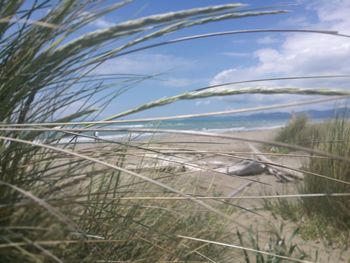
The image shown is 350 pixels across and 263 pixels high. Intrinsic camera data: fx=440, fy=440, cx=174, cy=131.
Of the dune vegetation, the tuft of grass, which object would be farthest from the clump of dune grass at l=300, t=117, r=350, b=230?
the dune vegetation

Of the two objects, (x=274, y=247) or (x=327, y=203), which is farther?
(x=327, y=203)

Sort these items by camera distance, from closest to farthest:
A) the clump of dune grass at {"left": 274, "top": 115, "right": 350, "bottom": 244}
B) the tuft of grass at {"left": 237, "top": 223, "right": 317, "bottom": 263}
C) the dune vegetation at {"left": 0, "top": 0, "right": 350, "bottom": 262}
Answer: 1. the dune vegetation at {"left": 0, "top": 0, "right": 350, "bottom": 262}
2. the tuft of grass at {"left": 237, "top": 223, "right": 317, "bottom": 263}
3. the clump of dune grass at {"left": 274, "top": 115, "right": 350, "bottom": 244}

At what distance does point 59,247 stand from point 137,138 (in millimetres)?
1086

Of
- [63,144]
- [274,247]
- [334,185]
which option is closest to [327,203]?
[334,185]

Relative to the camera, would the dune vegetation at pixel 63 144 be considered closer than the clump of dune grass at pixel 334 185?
Yes

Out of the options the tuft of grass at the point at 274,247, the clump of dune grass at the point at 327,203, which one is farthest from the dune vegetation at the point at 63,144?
the clump of dune grass at the point at 327,203

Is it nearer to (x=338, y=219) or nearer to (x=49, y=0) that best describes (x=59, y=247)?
(x=49, y=0)

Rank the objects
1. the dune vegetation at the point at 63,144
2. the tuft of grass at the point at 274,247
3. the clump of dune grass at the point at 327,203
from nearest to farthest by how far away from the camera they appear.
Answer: the dune vegetation at the point at 63,144 → the tuft of grass at the point at 274,247 → the clump of dune grass at the point at 327,203

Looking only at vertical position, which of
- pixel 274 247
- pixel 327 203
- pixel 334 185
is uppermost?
pixel 334 185

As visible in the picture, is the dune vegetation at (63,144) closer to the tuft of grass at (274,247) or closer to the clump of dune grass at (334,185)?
the tuft of grass at (274,247)

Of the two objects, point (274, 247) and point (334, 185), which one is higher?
point (334, 185)

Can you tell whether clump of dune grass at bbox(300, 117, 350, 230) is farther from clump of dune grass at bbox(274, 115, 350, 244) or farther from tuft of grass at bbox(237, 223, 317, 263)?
tuft of grass at bbox(237, 223, 317, 263)

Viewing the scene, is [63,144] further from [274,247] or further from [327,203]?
[327,203]

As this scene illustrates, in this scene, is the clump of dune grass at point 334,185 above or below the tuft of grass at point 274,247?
above
